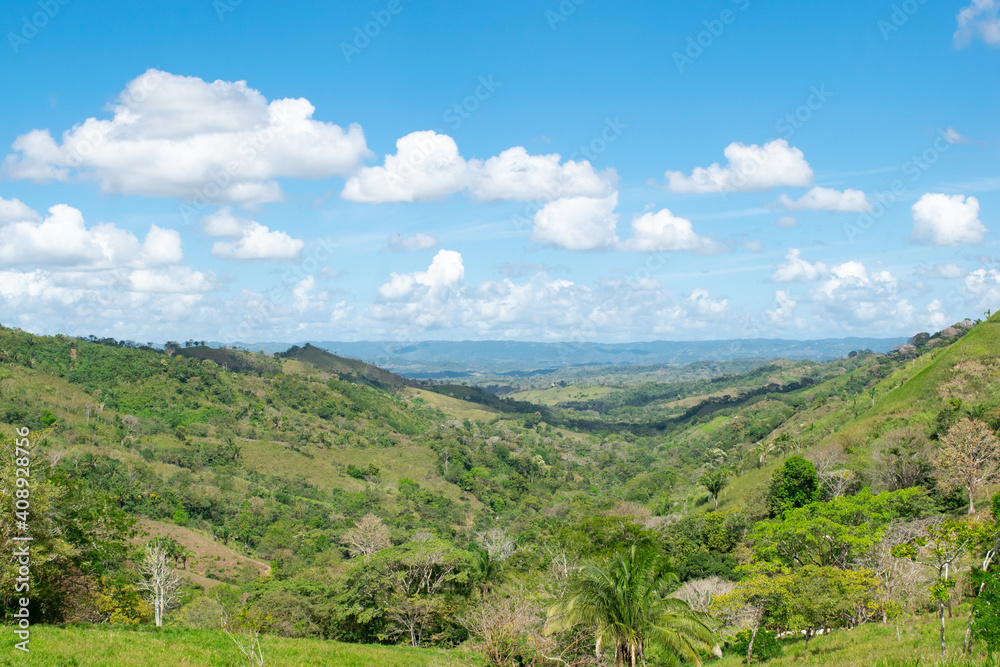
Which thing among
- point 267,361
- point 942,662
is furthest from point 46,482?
point 267,361

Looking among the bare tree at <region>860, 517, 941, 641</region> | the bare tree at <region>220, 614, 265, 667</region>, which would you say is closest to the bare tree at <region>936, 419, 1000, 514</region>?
the bare tree at <region>860, 517, 941, 641</region>

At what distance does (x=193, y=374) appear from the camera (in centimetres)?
14488

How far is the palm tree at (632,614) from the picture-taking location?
19.1 m

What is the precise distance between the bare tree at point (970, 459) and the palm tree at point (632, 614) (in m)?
33.0

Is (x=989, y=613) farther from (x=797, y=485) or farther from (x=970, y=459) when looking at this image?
(x=797, y=485)

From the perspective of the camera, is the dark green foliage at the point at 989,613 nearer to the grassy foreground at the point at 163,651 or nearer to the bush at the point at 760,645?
the bush at the point at 760,645

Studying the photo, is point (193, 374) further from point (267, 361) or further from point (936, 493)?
point (936, 493)

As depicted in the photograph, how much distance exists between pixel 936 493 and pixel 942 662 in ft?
136

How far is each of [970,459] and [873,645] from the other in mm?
27505

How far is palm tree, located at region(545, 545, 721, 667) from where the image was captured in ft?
62.8

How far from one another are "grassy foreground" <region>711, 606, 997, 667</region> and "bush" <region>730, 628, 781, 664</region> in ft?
1.66

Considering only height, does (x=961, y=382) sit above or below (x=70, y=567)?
above

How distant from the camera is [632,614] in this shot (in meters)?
19.2

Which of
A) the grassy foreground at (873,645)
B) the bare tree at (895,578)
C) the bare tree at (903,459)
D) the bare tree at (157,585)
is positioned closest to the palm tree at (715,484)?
the bare tree at (903,459)
